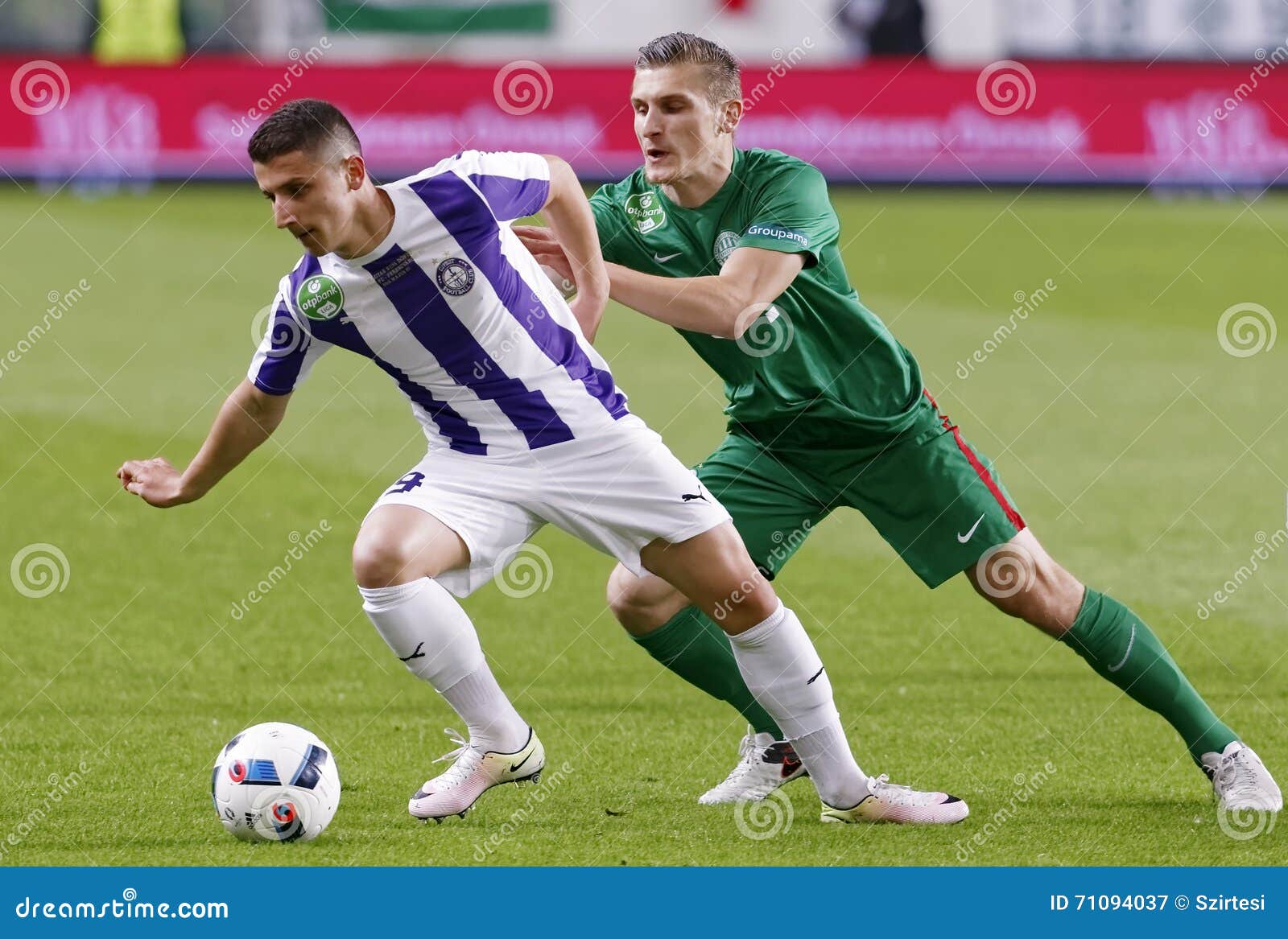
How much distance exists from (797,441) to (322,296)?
5.09ft

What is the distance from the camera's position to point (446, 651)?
5.13m

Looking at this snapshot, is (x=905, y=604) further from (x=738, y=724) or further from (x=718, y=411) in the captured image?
(x=718, y=411)

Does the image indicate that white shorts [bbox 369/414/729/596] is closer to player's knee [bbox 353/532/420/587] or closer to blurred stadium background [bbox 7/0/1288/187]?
player's knee [bbox 353/532/420/587]

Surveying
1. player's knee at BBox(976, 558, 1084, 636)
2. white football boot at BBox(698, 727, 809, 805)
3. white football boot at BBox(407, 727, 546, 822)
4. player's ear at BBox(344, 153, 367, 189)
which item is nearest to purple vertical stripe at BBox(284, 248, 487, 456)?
player's ear at BBox(344, 153, 367, 189)

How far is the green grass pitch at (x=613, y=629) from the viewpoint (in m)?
5.30

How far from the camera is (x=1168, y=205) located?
27.9m

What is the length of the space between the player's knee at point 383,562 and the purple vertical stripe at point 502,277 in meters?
0.66

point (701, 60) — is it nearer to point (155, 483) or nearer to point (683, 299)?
point (683, 299)

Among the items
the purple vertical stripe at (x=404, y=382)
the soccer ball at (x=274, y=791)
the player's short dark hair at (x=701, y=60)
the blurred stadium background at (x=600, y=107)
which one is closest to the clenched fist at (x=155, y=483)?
the purple vertical stripe at (x=404, y=382)

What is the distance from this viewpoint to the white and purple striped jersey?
501cm

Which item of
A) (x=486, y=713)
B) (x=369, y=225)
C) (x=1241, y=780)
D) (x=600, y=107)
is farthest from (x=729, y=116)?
(x=600, y=107)

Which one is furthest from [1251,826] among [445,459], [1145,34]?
[1145,34]

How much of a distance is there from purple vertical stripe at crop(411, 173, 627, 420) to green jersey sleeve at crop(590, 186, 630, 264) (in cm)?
72

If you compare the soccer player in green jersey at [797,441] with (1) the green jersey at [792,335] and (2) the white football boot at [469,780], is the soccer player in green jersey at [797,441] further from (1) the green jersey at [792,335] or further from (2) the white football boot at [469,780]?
(2) the white football boot at [469,780]
